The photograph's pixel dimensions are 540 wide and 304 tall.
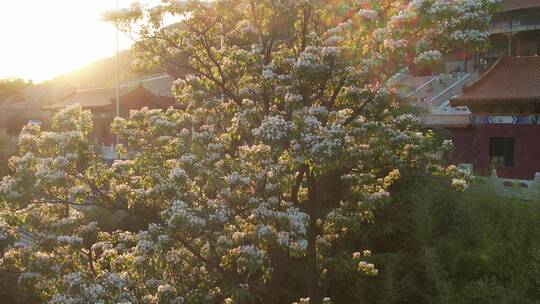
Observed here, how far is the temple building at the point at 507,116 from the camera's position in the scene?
20.0m

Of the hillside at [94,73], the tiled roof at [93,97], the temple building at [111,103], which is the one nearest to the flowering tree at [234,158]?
the temple building at [111,103]

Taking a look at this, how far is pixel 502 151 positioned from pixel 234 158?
15.5 m

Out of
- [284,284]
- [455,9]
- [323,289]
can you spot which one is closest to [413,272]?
[284,284]

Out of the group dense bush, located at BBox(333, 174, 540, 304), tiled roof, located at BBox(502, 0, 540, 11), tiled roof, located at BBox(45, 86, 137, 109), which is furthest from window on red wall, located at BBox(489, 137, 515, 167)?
tiled roof, located at BBox(45, 86, 137, 109)

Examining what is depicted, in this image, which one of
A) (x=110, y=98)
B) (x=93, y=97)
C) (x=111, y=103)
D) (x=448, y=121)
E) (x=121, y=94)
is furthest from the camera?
(x=93, y=97)

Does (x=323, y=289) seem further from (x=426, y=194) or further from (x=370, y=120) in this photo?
(x=426, y=194)

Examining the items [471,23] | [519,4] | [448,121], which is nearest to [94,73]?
[519,4]

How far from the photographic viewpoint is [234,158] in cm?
905

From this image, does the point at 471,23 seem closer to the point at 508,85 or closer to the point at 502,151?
the point at 508,85

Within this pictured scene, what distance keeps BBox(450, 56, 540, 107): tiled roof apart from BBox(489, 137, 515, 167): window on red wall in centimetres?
159

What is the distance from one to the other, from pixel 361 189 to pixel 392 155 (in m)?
0.82

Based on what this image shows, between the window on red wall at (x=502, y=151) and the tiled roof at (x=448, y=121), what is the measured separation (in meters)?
2.53

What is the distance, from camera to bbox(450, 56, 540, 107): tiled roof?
19.7 meters

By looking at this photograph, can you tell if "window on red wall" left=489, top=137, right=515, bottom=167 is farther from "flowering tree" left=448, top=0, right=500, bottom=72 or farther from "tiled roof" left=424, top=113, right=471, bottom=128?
"flowering tree" left=448, top=0, right=500, bottom=72
